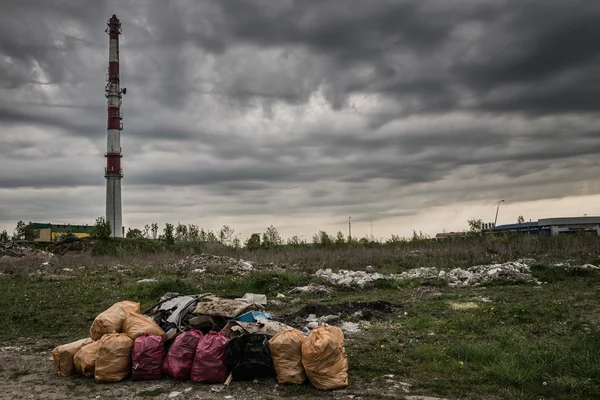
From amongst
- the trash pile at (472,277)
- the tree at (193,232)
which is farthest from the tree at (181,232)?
the trash pile at (472,277)

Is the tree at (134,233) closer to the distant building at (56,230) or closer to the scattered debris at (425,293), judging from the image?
the distant building at (56,230)

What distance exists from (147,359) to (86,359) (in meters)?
0.80

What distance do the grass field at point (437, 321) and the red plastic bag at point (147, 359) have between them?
5.55 ft

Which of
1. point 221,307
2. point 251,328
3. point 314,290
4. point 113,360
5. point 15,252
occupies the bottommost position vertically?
point 113,360

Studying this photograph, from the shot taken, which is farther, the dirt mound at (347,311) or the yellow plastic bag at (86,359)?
the dirt mound at (347,311)

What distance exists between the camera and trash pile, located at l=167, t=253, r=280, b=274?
60.6 ft

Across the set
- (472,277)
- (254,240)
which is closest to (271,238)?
(254,240)

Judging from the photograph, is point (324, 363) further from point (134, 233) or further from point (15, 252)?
point (134, 233)

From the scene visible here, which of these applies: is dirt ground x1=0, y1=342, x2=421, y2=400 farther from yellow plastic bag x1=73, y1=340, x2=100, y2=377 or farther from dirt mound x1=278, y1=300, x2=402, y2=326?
dirt mound x1=278, y1=300, x2=402, y2=326

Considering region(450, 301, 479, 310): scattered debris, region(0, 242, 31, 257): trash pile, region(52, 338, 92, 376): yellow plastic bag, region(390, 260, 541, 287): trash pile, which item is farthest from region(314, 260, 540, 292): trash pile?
region(0, 242, 31, 257): trash pile

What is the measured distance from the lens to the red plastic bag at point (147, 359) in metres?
5.91

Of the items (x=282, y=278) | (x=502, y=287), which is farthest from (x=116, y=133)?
(x=502, y=287)

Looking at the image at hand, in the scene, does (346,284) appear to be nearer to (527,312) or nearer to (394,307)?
(394,307)

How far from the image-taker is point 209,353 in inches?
227
